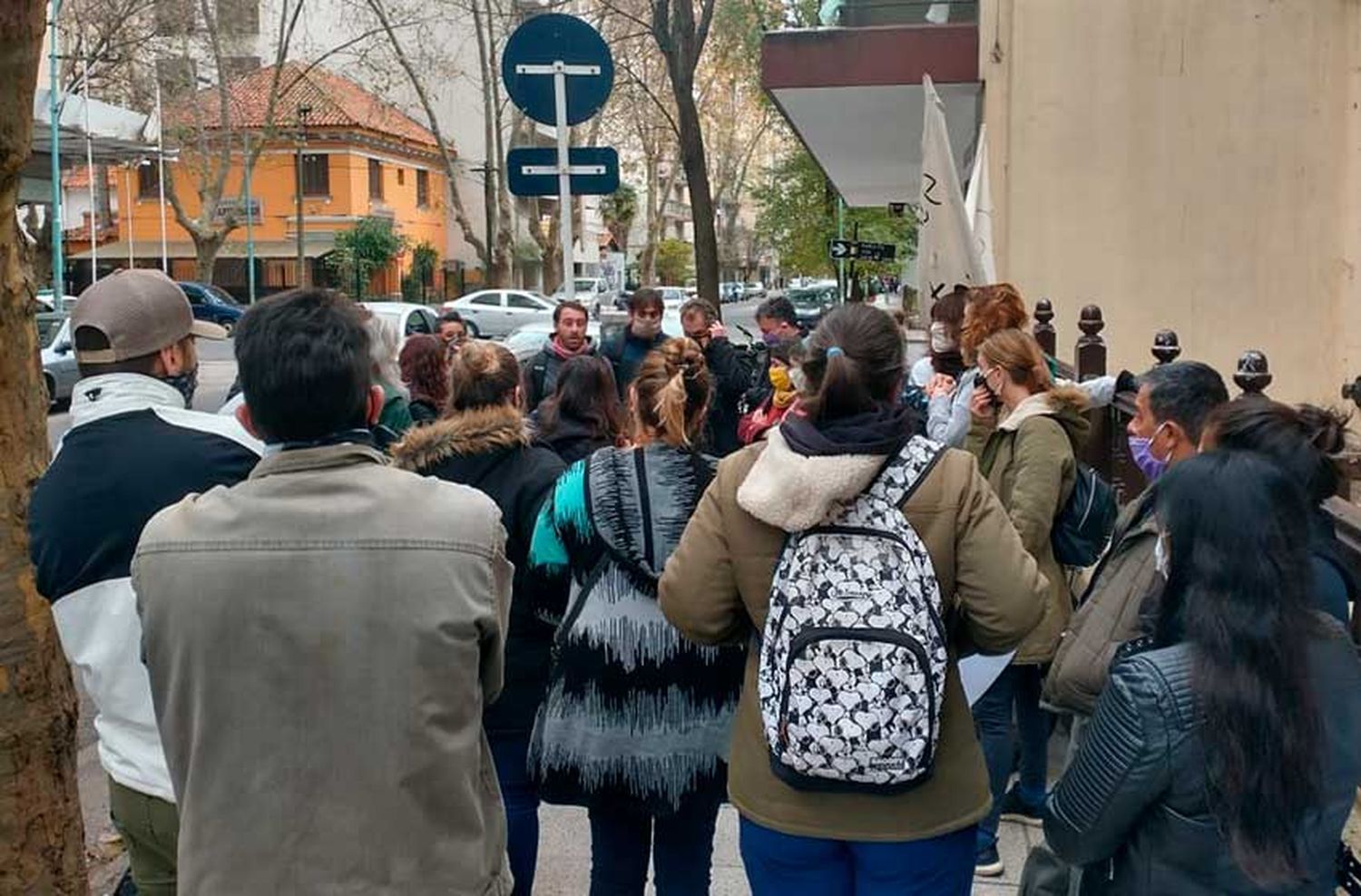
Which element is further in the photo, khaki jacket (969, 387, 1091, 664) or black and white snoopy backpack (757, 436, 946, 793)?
khaki jacket (969, 387, 1091, 664)

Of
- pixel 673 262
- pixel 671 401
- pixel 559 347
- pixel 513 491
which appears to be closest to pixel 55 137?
pixel 559 347

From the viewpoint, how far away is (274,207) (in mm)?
53719

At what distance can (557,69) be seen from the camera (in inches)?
269

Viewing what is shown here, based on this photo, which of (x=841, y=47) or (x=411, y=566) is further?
(x=841, y=47)

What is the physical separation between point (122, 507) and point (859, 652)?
58.4 inches

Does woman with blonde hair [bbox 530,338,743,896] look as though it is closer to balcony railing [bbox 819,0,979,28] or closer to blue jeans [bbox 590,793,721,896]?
blue jeans [bbox 590,793,721,896]

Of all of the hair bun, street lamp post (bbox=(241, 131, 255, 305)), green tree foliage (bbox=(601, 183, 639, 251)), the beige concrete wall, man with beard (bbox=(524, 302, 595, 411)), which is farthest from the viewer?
green tree foliage (bbox=(601, 183, 639, 251))

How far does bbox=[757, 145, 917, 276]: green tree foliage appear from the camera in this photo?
112 ft

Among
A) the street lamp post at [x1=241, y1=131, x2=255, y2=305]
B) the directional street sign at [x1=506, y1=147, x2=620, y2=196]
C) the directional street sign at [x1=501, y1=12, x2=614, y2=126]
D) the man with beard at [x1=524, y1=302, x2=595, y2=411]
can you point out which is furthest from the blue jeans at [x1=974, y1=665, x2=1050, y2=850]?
the street lamp post at [x1=241, y1=131, x2=255, y2=305]

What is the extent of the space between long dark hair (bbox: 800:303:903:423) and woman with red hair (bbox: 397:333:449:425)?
126 inches

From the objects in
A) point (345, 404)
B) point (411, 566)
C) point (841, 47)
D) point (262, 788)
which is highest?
point (841, 47)

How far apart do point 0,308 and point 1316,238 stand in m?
8.40

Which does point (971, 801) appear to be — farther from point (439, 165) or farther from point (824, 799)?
point (439, 165)

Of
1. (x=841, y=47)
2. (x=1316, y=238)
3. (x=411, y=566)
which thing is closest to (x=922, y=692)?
(x=411, y=566)
